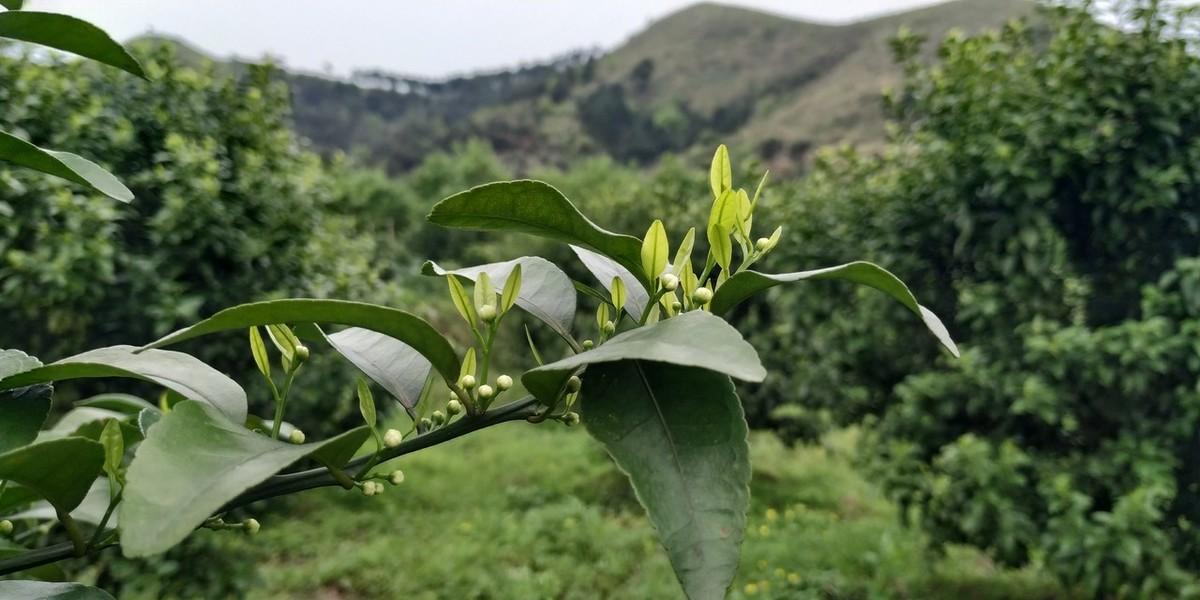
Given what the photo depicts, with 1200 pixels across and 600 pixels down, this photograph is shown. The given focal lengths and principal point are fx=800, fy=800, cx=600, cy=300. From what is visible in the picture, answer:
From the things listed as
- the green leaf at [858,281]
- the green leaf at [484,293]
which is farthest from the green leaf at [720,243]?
the green leaf at [484,293]

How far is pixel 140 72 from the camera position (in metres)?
0.53

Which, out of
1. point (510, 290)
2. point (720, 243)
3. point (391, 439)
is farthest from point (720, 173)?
point (391, 439)

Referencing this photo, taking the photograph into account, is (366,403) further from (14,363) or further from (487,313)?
(14,363)

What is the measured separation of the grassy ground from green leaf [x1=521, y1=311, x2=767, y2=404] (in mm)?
2829

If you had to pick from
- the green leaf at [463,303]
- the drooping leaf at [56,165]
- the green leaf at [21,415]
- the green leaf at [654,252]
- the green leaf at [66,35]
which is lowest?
the green leaf at [21,415]

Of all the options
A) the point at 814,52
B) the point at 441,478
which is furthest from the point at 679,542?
the point at 814,52

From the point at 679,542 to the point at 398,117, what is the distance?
45.5 meters

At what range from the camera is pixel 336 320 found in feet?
1.49

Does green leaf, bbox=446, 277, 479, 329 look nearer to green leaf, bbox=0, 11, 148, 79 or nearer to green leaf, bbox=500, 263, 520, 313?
green leaf, bbox=500, 263, 520, 313

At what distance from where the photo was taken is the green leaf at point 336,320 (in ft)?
1.39

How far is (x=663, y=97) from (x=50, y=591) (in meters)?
43.1

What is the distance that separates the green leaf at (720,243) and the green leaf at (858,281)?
0.03 m

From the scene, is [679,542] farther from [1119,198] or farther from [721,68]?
[721,68]

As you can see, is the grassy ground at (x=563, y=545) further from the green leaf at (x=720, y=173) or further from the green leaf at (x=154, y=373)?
the green leaf at (x=720, y=173)
